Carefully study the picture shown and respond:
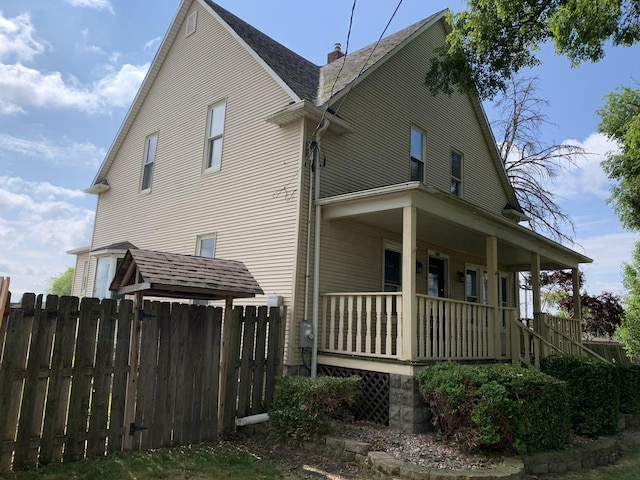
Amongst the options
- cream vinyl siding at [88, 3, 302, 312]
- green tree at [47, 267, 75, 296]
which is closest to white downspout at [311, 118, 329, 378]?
cream vinyl siding at [88, 3, 302, 312]

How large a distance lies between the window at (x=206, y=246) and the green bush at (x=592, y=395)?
749 centimetres

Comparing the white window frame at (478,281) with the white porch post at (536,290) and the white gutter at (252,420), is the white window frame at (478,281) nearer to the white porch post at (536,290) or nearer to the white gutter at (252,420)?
the white porch post at (536,290)

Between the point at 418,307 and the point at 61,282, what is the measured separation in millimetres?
51001

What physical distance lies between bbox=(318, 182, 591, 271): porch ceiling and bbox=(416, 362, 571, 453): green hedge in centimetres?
285

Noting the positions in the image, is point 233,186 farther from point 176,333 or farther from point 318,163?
point 176,333

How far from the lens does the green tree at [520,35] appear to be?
8820 mm

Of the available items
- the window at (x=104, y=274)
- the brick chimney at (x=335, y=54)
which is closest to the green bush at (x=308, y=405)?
the window at (x=104, y=274)

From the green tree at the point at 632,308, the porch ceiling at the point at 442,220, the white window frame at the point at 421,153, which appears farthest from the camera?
the green tree at the point at 632,308

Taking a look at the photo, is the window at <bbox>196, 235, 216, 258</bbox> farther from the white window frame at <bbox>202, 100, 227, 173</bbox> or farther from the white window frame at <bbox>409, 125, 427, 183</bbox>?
the white window frame at <bbox>409, 125, 427, 183</bbox>

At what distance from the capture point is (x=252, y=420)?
24.2 ft

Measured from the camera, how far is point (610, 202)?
16547mm

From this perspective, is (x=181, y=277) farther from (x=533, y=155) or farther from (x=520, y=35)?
(x=533, y=155)

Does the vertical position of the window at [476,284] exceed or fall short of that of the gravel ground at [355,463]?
it exceeds it

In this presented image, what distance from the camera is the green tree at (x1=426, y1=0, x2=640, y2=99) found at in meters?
8.82
